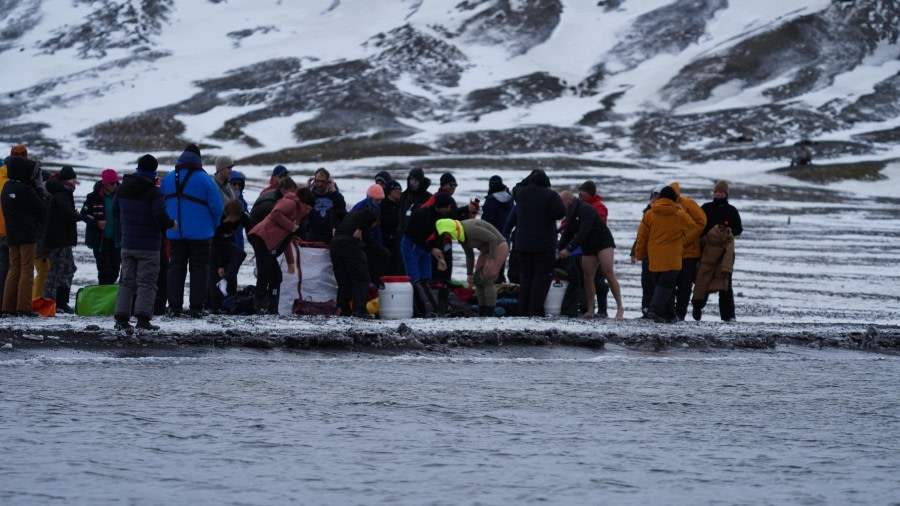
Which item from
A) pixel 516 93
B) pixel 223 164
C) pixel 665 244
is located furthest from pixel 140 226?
pixel 516 93

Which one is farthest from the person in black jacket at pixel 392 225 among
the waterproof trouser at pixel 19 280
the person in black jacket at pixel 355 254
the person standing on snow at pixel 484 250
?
the waterproof trouser at pixel 19 280

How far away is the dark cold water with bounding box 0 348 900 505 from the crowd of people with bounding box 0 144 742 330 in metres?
2.81

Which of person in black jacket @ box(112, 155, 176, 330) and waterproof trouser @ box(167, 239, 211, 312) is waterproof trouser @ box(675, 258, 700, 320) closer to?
waterproof trouser @ box(167, 239, 211, 312)

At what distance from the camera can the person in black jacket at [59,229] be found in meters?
13.1

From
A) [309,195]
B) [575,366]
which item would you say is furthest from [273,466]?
[309,195]

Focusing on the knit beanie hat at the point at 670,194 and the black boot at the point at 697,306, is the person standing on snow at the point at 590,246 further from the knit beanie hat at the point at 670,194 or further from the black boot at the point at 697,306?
the black boot at the point at 697,306

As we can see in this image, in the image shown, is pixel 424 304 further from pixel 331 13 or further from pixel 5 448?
pixel 331 13

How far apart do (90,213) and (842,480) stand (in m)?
10.5

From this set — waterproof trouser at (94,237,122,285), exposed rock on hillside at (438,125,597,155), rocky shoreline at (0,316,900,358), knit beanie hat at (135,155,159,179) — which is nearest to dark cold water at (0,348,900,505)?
rocky shoreline at (0,316,900,358)

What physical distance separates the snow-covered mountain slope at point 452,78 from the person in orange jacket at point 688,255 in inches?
2865

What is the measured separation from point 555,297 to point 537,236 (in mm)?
1009

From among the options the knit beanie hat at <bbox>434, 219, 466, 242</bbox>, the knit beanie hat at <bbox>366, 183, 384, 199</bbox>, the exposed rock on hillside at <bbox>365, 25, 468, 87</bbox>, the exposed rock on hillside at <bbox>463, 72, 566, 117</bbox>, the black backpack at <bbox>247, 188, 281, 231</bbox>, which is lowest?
the knit beanie hat at <bbox>434, 219, 466, 242</bbox>

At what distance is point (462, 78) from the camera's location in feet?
439

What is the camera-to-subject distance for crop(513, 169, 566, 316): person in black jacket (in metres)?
14.5
